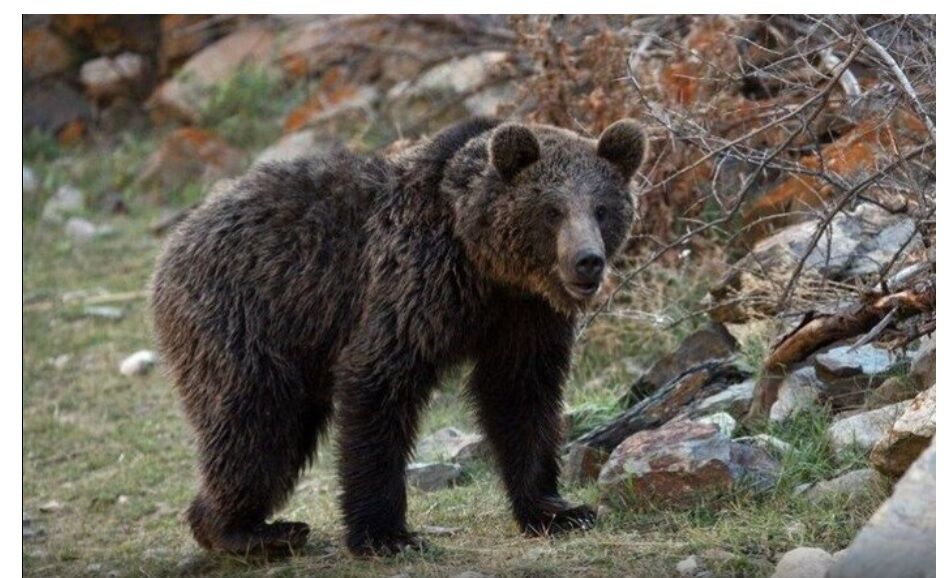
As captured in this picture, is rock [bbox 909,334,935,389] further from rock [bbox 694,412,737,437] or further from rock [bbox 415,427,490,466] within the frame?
rock [bbox 415,427,490,466]

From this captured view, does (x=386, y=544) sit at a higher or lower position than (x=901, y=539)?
lower

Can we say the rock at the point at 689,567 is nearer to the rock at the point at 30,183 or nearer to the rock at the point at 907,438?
the rock at the point at 907,438

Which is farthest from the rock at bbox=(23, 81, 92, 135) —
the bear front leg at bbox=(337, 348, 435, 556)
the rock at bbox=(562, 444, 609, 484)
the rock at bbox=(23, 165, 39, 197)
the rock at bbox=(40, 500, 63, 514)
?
the bear front leg at bbox=(337, 348, 435, 556)

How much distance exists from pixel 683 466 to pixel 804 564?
1.11m

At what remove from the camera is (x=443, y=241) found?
586 cm

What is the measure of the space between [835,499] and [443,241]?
5.83 ft

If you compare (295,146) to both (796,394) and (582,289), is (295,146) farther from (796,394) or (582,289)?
(582,289)

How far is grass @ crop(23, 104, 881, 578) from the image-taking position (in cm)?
549

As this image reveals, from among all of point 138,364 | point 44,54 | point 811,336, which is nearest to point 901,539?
point 811,336

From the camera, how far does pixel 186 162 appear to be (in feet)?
46.2

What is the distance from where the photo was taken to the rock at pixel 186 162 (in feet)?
45.7

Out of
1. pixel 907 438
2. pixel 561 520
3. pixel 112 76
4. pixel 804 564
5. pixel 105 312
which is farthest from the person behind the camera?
pixel 112 76
